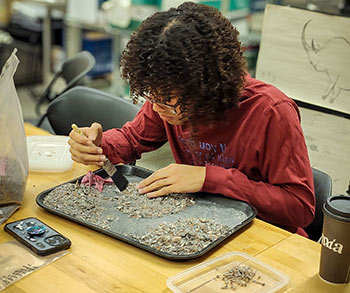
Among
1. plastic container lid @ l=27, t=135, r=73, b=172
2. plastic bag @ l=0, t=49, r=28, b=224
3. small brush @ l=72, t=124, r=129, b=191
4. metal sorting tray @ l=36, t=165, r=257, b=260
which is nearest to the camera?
metal sorting tray @ l=36, t=165, r=257, b=260

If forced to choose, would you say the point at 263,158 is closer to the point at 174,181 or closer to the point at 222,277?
the point at 174,181

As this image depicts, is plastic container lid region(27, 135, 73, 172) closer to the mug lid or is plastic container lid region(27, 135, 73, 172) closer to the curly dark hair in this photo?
the curly dark hair

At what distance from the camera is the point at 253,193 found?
4.25ft

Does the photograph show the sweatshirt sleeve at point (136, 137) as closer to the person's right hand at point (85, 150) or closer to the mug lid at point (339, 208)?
the person's right hand at point (85, 150)

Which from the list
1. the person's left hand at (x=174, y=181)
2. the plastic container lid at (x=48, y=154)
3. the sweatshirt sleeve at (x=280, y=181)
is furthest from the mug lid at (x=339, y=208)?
the plastic container lid at (x=48, y=154)

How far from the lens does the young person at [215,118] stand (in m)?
1.18

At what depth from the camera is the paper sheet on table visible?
181cm

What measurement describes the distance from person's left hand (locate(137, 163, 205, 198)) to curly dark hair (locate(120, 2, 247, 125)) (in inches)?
5.2

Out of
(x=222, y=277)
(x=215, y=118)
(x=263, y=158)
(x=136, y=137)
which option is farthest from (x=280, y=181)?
(x=136, y=137)

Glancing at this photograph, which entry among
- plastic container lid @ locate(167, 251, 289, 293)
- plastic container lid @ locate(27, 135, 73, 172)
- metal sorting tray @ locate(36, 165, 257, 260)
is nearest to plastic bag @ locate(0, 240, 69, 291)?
metal sorting tray @ locate(36, 165, 257, 260)

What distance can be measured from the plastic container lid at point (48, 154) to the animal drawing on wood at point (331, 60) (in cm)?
93

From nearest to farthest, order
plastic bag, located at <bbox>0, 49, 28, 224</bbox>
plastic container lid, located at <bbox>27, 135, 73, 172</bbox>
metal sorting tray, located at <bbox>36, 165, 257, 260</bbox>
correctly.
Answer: metal sorting tray, located at <bbox>36, 165, 257, 260</bbox>, plastic bag, located at <bbox>0, 49, 28, 224</bbox>, plastic container lid, located at <bbox>27, 135, 73, 172</bbox>

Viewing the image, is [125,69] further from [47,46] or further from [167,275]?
[47,46]

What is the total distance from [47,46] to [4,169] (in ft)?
10.7
